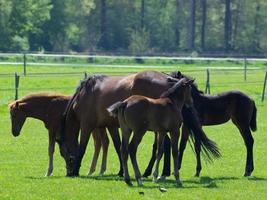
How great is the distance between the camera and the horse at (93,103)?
48.5 ft

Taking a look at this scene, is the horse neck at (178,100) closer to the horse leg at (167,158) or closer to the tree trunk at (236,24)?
the horse leg at (167,158)

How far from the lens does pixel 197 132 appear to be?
14.4 metres

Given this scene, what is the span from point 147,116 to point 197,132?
4.95ft

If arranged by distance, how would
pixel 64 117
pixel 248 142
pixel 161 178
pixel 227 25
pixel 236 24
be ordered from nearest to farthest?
pixel 161 178
pixel 64 117
pixel 248 142
pixel 227 25
pixel 236 24

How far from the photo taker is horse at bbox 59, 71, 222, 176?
14.8 m

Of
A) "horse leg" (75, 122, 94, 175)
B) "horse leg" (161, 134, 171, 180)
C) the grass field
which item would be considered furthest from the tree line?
"horse leg" (161, 134, 171, 180)

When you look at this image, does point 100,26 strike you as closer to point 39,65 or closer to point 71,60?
point 71,60

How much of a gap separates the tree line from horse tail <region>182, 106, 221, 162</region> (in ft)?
221

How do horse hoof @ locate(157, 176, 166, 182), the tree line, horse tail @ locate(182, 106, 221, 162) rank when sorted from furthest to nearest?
the tree line
horse hoof @ locate(157, 176, 166, 182)
horse tail @ locate(182, 106, 221, 162)

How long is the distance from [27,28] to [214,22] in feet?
85.5

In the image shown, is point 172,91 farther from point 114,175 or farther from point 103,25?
point 103,25

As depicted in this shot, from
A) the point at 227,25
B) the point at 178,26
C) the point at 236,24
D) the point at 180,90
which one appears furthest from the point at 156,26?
the point at 180,90

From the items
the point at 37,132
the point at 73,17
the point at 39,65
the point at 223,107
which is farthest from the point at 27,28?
the point at 223,107

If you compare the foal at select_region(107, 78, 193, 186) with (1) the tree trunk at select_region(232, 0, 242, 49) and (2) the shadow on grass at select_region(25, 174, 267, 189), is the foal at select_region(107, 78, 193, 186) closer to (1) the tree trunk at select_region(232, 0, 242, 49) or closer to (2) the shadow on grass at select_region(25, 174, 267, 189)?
(2) the shadow on grass at select_region(25, 174, 267, 189)
